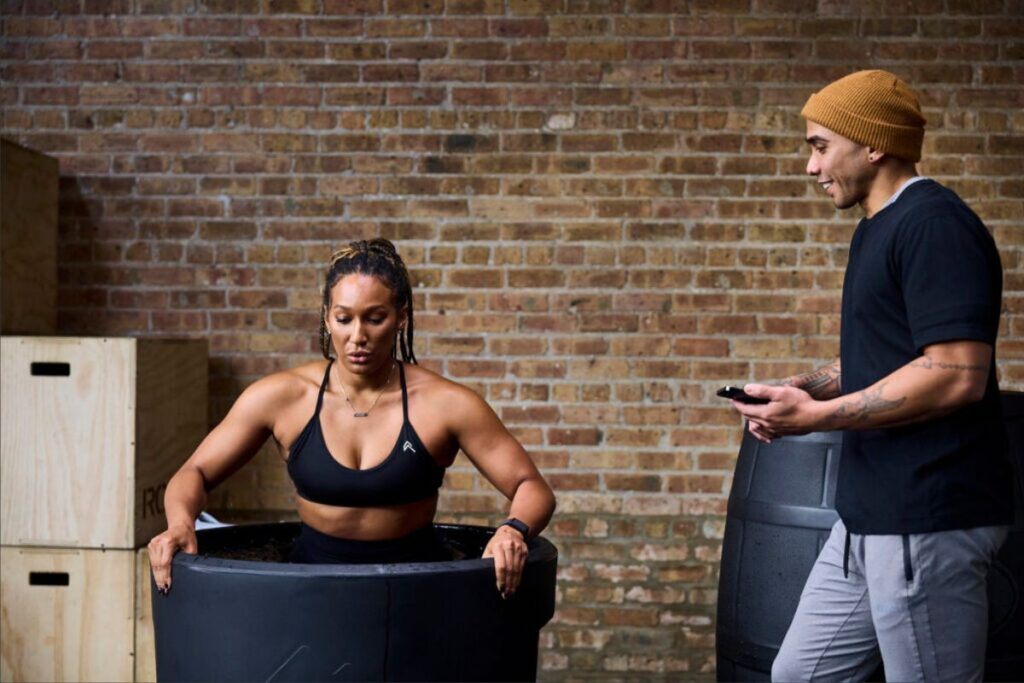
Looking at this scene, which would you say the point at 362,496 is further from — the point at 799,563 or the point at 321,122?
the point at 321,122

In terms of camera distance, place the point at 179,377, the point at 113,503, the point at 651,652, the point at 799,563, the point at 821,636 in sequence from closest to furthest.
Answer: the point at 821,636 < the point at 799,563 < the point at 113,503 < the point at 179,377 < the point at 651,652

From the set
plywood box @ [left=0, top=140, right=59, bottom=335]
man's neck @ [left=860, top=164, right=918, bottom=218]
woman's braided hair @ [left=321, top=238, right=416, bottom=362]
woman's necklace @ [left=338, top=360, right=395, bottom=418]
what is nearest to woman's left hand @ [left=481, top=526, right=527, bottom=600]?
woman's necklace @ [left=338, top=360, right=395, bottom=418]

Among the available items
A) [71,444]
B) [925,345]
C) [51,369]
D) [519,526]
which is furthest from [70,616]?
[925,345]

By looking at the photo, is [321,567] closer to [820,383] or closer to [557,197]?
[820,383]

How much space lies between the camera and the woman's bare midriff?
207 cm

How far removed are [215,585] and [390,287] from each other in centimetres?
65

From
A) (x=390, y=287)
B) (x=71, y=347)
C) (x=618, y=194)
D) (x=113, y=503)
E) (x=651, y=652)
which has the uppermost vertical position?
(x=618, y=194)

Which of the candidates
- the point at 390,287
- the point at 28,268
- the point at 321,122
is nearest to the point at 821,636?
the point at 390,287

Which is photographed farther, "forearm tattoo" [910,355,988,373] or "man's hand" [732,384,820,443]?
"man's hand" [732,384,820,443]

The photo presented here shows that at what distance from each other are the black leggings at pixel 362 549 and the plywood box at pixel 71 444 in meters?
1.23

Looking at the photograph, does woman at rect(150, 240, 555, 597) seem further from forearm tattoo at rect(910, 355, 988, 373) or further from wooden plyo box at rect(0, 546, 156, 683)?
wooden plyo box at rect(0, 546, 156, 683)

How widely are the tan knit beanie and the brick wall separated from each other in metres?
1.61

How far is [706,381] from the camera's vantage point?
3.58 m

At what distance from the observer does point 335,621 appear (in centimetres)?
162
